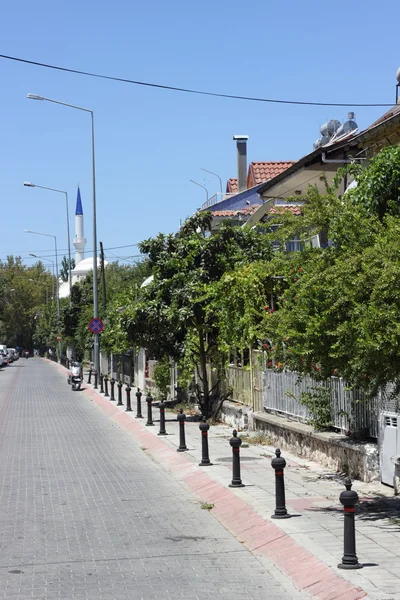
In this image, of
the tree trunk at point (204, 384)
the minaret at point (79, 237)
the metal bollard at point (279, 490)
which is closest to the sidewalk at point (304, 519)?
the metal bollard at point (279, 490)

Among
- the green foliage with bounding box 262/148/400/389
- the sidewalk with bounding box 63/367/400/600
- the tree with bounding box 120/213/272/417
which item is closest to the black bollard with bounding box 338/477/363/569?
the sidewalk with bounding box 63/367/400/600

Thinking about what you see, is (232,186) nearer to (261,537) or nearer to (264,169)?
(264,169)

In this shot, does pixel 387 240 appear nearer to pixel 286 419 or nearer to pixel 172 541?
pixel 172 541

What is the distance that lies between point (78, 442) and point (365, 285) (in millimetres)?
12437

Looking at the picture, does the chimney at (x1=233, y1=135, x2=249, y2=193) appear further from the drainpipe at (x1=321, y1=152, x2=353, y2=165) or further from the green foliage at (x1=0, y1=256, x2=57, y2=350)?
the green foliage at (x1=0, y1=256, x2=57, y2=350)

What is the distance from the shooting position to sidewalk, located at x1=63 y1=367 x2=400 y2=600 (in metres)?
8.05

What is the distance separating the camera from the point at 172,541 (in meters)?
10.2

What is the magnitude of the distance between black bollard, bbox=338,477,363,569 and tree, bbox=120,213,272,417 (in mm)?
14585

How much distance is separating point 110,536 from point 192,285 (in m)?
12.9

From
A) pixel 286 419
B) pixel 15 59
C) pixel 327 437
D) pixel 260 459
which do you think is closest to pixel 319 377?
pixel 327 437

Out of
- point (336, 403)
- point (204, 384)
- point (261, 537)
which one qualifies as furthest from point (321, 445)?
point (204, 384)

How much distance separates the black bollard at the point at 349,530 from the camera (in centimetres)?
806

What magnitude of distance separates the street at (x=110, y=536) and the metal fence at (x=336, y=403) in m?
2.59

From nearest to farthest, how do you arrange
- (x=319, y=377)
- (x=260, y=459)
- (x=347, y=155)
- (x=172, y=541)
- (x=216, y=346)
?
(x=172, y=541)
(x=319, y=377)
(x=260, y=459)
(x=347, y=155)
(x=216, y=346)
